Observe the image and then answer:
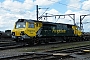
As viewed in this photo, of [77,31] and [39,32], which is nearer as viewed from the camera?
[39,32]

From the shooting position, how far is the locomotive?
931 inches

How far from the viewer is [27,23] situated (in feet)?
79.0

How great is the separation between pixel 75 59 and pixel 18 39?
40.6ft

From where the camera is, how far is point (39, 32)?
84.2 ft

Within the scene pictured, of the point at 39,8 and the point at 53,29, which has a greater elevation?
the point at 39,8

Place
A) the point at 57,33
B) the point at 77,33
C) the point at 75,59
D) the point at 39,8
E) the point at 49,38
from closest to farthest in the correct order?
1. the point at 75,59
2. the point at 49,38
3. the point at 57,33
4. the point at 77,33
5. the point at 39,8

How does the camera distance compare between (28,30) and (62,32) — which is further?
(62,32)

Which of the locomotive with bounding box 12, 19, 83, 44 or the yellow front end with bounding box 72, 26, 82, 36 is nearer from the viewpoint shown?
the locomotive with bounding box 12, 19, 83, 44

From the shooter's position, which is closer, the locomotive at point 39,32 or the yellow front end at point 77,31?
the locomotive at point 39,32

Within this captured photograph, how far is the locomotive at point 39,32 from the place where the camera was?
2365cm

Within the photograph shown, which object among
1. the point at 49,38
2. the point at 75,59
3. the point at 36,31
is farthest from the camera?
the point at 49,38

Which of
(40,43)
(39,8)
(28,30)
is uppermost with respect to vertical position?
(39,8)

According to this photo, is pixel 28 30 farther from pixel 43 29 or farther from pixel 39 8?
pixel 39 8

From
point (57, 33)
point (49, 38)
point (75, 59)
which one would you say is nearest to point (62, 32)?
point (57, 33)
